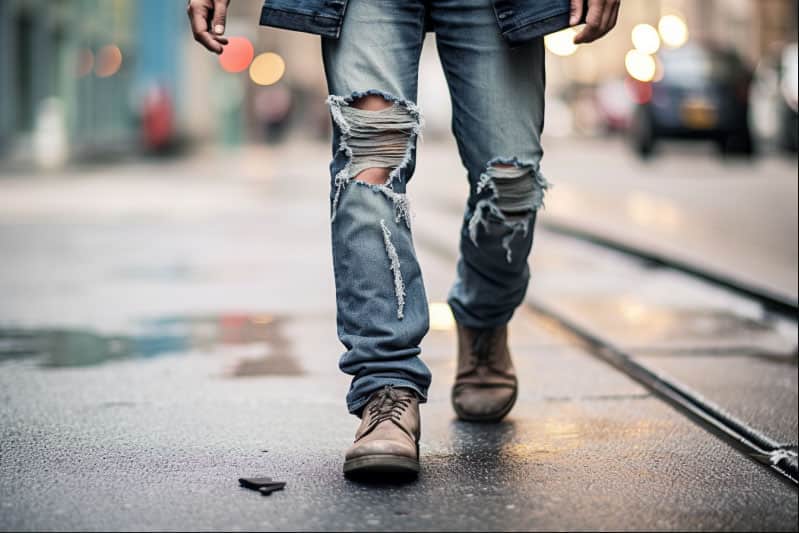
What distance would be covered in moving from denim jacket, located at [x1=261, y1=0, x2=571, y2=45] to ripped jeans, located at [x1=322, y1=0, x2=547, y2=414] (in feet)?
0.11

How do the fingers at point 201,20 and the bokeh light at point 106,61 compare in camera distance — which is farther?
the bokeh light at point 106,61

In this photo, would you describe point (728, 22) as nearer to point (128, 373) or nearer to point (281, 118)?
point (281, 118)

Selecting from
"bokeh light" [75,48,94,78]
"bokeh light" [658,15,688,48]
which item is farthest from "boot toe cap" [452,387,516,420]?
"bokeh light" [658,15,688,48]

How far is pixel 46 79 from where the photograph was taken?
29.8 metres

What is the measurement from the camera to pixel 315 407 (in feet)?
12.9

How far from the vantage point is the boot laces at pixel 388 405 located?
122 inches

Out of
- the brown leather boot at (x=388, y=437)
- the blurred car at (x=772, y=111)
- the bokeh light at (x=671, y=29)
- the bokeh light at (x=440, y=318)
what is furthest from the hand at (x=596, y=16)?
the bokeh light at (x=671, y=29)

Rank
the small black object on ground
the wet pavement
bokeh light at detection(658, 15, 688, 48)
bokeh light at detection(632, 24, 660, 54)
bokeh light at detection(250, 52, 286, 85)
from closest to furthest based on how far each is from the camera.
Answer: the wet pavement < the small black object on ground < bokeh light at detection(632, 24, 660, 54) < bokeh light at detection(658, 15, 688, 48) < bokeh light at detection(250, 52, 286, 85)

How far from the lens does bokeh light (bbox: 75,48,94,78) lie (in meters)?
34.5

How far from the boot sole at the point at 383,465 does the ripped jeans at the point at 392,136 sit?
8.5 inches

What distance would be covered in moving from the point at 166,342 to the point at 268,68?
5715 cm

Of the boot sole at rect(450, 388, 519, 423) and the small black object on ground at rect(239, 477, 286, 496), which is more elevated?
the small black object on ground at rect(239, 477, 286, 496)

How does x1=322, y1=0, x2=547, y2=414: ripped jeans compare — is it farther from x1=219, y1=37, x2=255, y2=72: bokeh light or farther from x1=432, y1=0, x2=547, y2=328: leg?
x1=219, y1=37, x2=255, y2=72: bokeh light

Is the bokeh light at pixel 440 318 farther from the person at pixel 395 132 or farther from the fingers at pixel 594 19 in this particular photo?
the fingers at pixel 594 19
